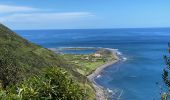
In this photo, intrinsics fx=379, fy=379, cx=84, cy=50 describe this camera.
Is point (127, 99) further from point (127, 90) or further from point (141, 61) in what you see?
point (141, 61)

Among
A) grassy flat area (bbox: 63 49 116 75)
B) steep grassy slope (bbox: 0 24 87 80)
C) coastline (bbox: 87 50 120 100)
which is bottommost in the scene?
coastline (bbox: 87 50 120 100)

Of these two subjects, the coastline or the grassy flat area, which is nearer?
the coastline

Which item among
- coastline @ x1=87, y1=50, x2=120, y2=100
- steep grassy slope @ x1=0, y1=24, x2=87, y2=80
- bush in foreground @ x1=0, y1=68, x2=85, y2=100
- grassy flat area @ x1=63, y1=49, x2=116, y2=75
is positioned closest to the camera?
bush in foreground @ x1=0, y1=68, x2=85, y2=100

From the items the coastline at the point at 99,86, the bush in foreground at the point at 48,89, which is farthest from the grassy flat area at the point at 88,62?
the bush in foreground at the point at 48,89

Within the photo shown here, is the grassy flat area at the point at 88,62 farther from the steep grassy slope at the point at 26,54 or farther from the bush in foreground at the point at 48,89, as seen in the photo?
the bush in foreground at the point at 48,89

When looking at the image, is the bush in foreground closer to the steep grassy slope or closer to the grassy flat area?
the steep grassy slope

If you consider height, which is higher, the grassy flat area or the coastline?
the grassy flat area

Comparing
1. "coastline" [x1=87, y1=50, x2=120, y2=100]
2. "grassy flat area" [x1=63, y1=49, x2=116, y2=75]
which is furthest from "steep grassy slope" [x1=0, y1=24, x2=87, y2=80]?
"grassy flat area" [x1=63, y1=49, x2=116, y2=75]

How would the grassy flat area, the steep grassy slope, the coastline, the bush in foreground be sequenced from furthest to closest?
the grassy flat area < the coastline < the steep grassy slope < the bush in foreground

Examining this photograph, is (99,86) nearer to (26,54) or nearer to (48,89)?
(26,54)

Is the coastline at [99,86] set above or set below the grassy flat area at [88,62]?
below

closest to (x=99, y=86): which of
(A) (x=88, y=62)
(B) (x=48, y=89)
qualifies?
(A) (x=88, y=62)
